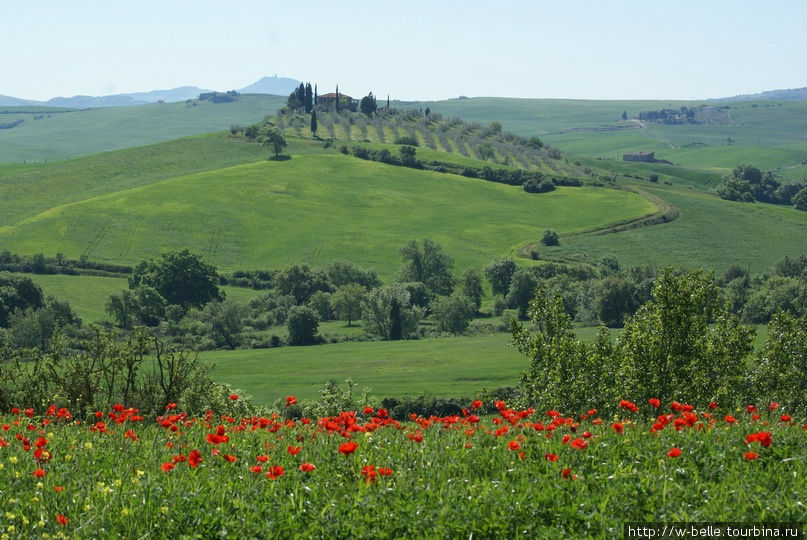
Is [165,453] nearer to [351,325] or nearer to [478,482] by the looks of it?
[478,482]

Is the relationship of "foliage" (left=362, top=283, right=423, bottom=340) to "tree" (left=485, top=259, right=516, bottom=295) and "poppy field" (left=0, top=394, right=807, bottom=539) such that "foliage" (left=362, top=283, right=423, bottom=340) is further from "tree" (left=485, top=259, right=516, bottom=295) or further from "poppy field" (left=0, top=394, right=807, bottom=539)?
"poppy field" (left=0, top=394, right=807, bottom=539)

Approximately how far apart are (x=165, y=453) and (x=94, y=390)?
7376 mm

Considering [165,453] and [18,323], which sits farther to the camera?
[18,323]

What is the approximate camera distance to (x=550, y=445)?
1377cm

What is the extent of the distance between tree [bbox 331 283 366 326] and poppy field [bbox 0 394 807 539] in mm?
116268

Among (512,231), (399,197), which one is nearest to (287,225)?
(399,197)

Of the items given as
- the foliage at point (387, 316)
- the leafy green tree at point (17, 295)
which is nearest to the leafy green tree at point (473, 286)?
the foliage at point (387, 316)

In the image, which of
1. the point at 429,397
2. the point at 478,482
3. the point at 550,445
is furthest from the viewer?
the point at 429,397

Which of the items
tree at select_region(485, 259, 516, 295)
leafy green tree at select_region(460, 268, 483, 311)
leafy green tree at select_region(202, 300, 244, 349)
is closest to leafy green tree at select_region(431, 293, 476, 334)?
leafy green tree at select_region(460, 268, 483, 311)

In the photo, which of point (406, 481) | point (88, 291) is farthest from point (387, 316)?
point (406, 481)

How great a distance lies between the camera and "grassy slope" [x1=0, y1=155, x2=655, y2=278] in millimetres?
156750

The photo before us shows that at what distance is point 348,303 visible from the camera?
13162 cm

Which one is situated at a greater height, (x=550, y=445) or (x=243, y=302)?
(x=550, y=445)

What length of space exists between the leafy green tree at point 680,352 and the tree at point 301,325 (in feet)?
272
